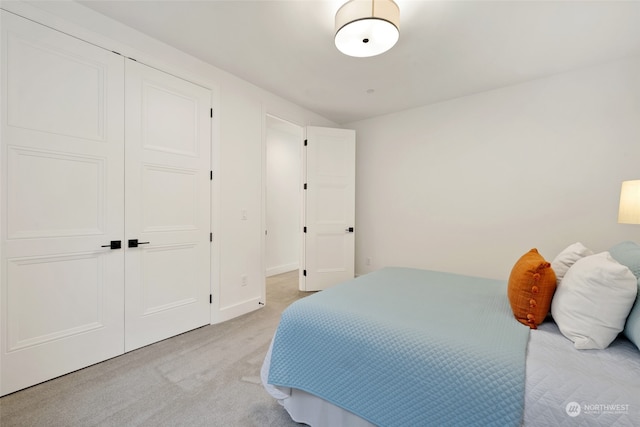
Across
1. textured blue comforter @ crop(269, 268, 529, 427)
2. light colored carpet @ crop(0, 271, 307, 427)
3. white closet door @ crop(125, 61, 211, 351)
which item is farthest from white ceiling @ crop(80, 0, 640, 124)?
light colored carpet @ crop(0, 271, 307, 427)

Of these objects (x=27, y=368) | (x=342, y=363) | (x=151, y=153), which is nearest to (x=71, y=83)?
(x=151, y=153)

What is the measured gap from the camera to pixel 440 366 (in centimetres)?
105

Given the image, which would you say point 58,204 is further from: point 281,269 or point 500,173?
point 500,173

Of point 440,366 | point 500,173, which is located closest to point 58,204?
point 440,366

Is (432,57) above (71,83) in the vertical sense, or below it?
above

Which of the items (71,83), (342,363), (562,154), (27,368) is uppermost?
(71,83)

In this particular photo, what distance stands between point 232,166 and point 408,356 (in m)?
2.45

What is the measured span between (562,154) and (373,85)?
2100 millimetres

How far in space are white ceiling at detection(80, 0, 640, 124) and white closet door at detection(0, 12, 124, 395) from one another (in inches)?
20.7

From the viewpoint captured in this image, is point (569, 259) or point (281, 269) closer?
point (569, 259)

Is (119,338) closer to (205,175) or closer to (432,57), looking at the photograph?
(205,175)

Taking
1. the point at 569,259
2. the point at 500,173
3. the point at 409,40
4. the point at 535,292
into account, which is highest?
the point at 409,40

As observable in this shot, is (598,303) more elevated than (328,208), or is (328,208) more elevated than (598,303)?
(328,208)

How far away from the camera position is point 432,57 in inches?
97.2
